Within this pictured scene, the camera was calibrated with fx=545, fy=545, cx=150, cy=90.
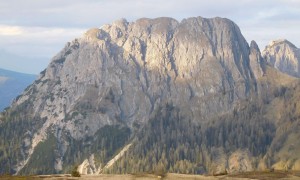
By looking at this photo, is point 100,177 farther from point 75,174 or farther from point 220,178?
point 220,178

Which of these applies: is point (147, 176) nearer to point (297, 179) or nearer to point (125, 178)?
point (125, 178)

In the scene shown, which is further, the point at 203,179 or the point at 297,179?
the point at 297,179

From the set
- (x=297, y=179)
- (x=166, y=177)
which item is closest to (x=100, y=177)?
(x=166, y=177)

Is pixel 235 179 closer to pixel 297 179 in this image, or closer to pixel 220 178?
pixel 220 178

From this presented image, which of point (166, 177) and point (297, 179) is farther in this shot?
point (297, 179)

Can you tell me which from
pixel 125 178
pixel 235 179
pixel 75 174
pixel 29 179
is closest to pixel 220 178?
pixel 235 179

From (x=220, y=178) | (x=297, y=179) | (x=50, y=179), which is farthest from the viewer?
(x=297, y=179)

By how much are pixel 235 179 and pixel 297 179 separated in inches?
1240

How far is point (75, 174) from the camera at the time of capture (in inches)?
7042

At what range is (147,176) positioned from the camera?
179125 millimetres

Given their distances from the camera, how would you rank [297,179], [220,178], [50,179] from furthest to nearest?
[297,179], [220,178], [50,179]

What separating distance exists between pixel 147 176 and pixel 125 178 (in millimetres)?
7587

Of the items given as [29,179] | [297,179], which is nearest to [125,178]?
[29,179]

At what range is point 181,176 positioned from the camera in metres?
181
